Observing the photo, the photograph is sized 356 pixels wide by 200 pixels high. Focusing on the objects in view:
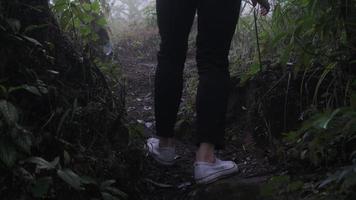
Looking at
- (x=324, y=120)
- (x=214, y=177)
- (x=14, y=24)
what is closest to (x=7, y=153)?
(x=14, y=24)

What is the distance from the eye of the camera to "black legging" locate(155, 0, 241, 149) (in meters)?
2.56

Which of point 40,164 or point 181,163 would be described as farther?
point 181,163

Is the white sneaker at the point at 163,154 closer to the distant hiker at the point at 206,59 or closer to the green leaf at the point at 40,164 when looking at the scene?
the distant hiker at the point at 206,59

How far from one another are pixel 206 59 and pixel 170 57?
0.71 ft

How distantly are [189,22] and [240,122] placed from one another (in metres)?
1.10

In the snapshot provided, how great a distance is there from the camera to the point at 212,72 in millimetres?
2621

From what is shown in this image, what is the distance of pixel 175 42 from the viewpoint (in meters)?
2.69

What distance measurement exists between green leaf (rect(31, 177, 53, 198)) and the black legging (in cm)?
106

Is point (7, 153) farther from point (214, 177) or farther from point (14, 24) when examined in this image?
point (214, 177)

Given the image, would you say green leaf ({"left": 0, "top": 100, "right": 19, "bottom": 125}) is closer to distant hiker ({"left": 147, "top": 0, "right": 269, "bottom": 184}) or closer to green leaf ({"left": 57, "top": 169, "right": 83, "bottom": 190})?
green leaf ({"left": 57, "top": 169, "right": 83, "bottom": 190})

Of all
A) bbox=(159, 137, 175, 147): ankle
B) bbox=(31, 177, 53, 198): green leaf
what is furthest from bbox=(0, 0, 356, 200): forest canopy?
bbox=(159, 137, 175, 147): ankle

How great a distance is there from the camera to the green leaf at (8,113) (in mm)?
1735

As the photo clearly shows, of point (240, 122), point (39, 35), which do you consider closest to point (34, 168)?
point (39, 35)

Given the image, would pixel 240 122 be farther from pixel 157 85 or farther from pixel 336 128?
pixel 336 128
